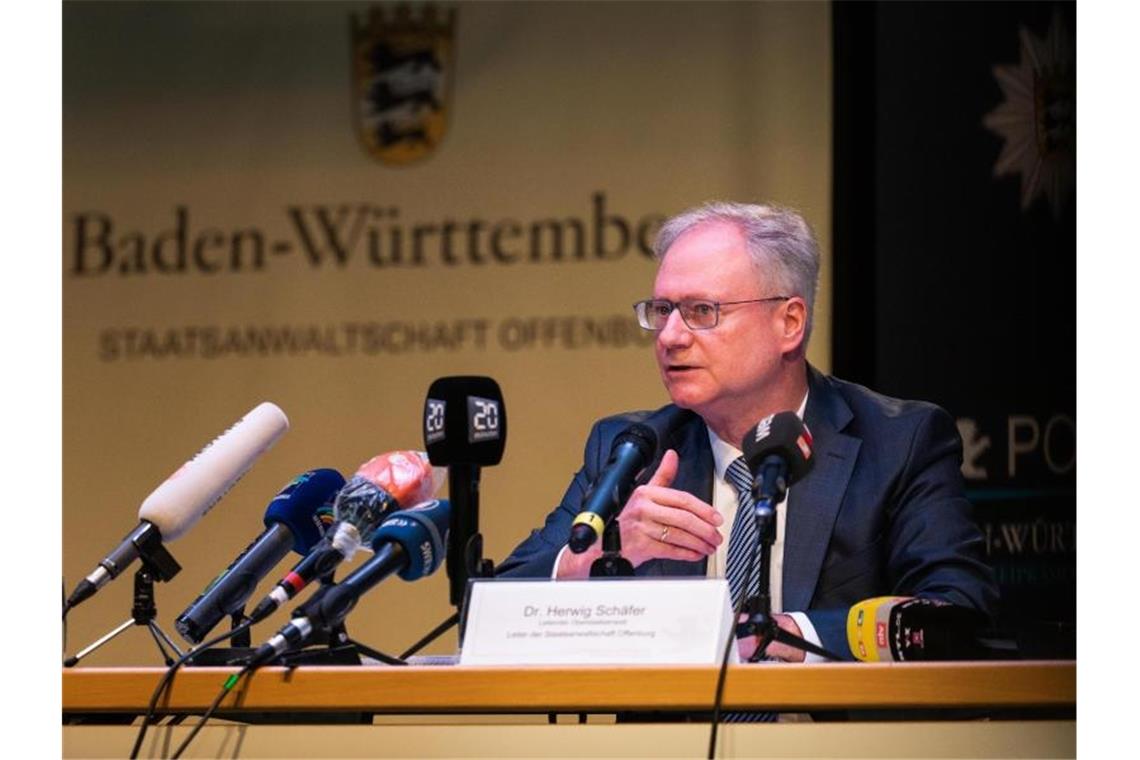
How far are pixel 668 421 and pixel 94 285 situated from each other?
2.65 metres

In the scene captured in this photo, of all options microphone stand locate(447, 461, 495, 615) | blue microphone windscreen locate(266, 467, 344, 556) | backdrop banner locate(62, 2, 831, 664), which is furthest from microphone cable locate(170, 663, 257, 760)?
backdrop banner locate(62, 2, 831, 664)

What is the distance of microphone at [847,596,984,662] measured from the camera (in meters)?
2.33

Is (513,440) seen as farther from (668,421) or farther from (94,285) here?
(668,421)

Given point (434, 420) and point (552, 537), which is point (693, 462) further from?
point (434, 420)

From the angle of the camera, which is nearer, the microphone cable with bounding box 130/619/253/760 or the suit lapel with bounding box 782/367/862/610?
the microphone cable with bounding box 130/619/253/760

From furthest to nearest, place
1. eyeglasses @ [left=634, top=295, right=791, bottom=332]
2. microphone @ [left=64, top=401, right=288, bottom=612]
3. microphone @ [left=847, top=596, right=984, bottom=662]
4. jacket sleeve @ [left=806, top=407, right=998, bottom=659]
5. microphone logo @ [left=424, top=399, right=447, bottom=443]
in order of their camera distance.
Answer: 1. eyeglasses @ [left=634, top=295, right=791, bottom=332]
2. jacket sleeve @ [left=806, top=407, right=998, bottom=659]
3. microphone @ [left=64, top=401, right=288, bottom=612]
4. microphone logo @ [left=424, top=399, right=447, bottom=443]
5. microphone @ [left=847, top=596, right=984, bottom=662]

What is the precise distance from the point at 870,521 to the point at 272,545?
1.01 meters

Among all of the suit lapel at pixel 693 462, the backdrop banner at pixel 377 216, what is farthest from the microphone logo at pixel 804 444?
the backdrop banner at pixel 377 216

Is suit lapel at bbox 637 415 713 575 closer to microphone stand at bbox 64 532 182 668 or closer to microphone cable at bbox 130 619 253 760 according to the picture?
microphone stand at bbox 64 532 182 668

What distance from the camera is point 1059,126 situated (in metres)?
4.59

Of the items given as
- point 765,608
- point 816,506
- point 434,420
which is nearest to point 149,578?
point 434,420

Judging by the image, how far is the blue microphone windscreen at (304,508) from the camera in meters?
2.58

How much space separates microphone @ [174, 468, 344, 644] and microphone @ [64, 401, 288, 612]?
9 cm

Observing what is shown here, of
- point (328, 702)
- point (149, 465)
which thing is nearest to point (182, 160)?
point (149, 465)
